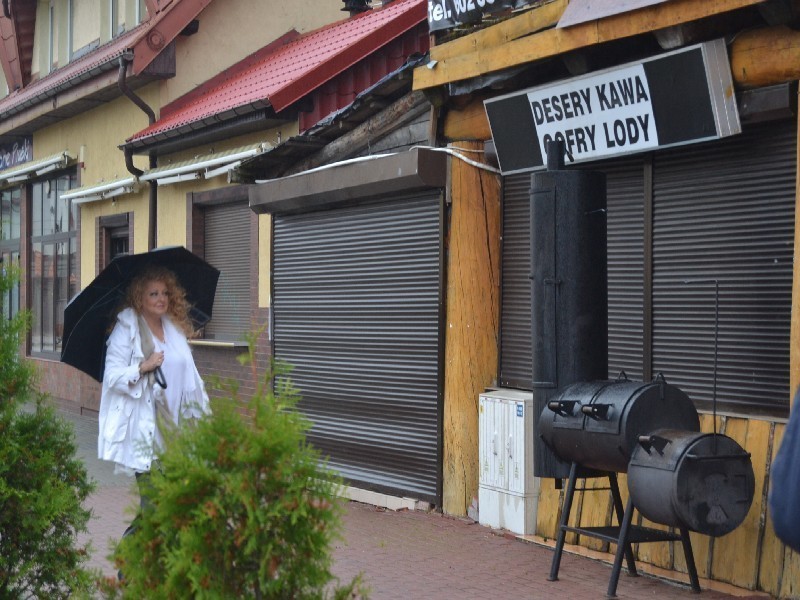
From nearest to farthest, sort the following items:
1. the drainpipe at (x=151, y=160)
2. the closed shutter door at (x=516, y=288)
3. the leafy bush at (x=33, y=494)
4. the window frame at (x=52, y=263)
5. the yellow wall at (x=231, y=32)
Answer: the leafy bush at (x=33, y=494), the closed shutter door at (x=516, y=288), the drainpipe at (x=151, y=160), the yellow wall at (x=231, y=32), the window frame at (x=52, y=263)

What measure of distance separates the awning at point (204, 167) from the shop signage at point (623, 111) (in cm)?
452

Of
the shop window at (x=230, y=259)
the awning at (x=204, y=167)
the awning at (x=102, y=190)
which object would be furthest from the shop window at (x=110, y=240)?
the shop window at (x=230, y=259)

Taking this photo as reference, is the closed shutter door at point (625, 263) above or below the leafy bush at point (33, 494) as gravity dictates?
above

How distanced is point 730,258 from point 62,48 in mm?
16837

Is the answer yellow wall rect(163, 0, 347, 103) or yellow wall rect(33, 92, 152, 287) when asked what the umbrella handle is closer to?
yellow wall rect(33, 92, 152, 287)

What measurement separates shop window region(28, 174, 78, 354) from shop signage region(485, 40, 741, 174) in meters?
12.4

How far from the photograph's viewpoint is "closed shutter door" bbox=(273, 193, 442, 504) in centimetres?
1012

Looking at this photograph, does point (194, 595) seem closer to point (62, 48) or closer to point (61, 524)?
point (61, 524)

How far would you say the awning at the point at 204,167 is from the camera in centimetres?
1373

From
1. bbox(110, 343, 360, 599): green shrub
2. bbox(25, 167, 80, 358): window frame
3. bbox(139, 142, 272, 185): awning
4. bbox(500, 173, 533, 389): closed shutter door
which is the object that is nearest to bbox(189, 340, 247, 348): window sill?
bbox(139, 142, 272, 185): awning

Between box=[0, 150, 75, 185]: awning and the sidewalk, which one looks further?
box=[0, 150, 75, 185]: awning

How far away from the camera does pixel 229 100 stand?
588 inches

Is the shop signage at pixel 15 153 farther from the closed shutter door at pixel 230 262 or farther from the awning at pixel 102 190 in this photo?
the closed shutter door at pixel 230 262

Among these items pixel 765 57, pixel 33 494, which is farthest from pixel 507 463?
pixel 33 494
